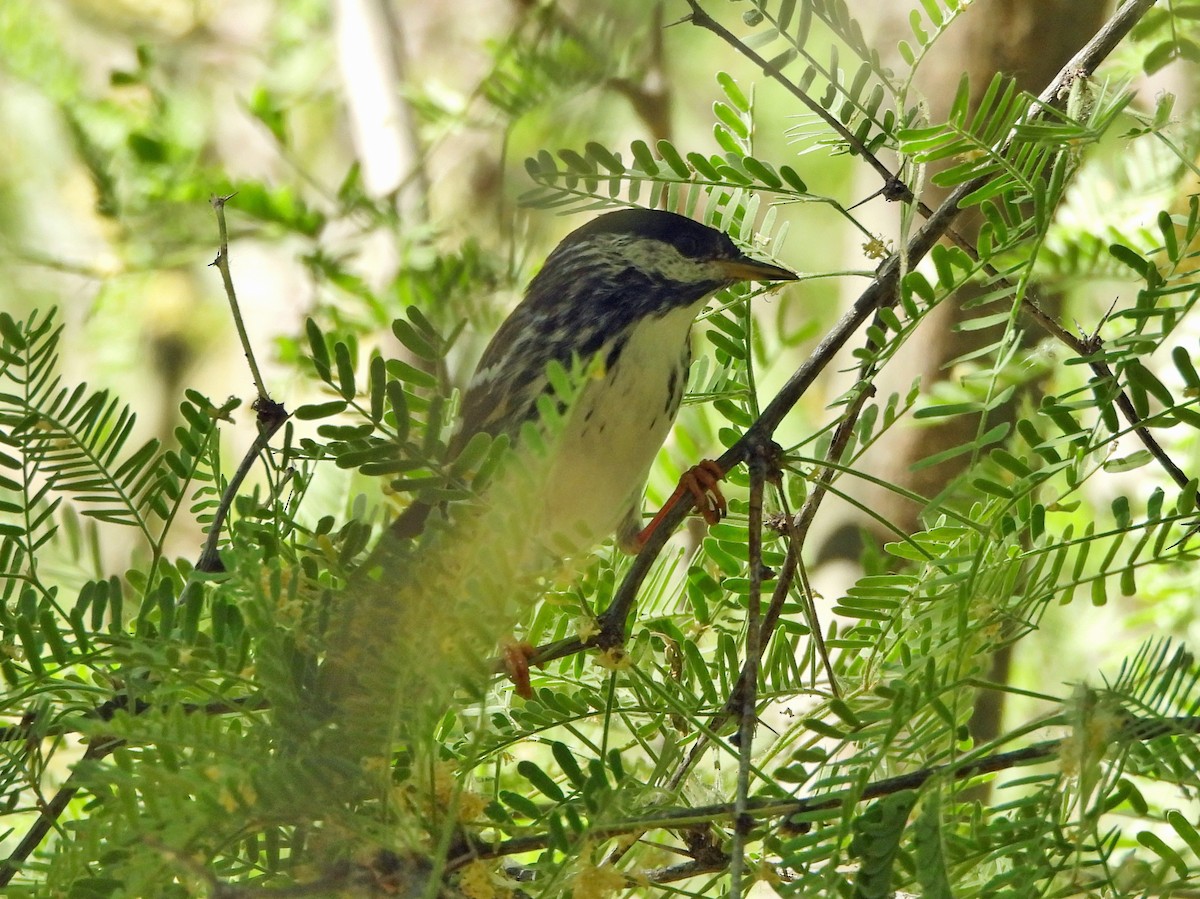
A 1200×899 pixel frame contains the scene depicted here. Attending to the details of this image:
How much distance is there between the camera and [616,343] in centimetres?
271

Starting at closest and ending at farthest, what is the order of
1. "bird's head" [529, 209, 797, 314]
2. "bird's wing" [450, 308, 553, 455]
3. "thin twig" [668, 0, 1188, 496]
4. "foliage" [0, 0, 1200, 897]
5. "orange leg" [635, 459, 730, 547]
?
"foliage" [0, 0, 1200, 897] < "thin twig" [668, 0, 1188, 496] < "orange leg" [635, 459, 730, 547] < "bird's wing" [450, 308, 553, 455] < "bird's head" [529, 209, 797, 314]

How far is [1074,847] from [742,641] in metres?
0.72

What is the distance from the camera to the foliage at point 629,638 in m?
1.04

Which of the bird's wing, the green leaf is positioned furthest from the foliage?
the bird's wing

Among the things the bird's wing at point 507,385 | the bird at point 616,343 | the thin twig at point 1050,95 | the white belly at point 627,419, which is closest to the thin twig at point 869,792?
the thin twig at point 1050,95

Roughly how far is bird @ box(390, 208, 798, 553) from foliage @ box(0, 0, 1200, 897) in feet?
1.59

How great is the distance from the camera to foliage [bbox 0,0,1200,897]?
3.40ft

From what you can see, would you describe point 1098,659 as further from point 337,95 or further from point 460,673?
point 337,95

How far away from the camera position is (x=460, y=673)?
103 centimetres

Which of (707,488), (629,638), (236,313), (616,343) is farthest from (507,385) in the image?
(236,313)

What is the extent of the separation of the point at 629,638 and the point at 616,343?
3.54 ft

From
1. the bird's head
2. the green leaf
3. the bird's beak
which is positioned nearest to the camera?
the green leaf

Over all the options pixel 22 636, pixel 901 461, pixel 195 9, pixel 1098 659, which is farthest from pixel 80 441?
pixel 195 9

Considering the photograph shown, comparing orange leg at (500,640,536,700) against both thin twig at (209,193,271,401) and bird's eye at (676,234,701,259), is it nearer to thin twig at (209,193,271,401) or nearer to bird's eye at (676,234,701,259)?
→ thin twig at (209,193,271,401)
